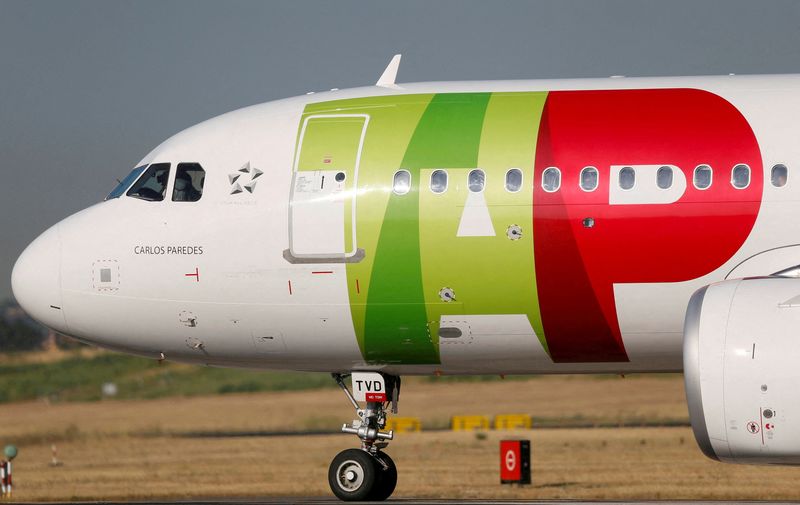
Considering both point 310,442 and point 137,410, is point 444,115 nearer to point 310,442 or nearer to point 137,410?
point 310,442

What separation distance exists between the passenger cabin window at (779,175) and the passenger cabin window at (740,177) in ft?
0.86

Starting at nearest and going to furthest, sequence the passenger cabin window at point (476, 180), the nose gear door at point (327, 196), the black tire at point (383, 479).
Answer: the passenger cabin window at point (476, 180) < the nose gear door at point (327, 196) < the black tire at point (383, 479)

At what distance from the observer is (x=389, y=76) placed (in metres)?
18.6

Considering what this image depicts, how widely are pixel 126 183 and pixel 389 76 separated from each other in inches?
137

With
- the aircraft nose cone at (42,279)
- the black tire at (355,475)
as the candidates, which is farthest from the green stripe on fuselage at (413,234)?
the aircraft nose cone at (42,279)

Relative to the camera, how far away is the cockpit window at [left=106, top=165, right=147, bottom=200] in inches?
725

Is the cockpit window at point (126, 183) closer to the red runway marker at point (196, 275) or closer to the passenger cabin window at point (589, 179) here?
the red runway marker at point (196, 275)

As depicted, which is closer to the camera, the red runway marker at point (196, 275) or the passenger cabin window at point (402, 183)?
the passenger cabin window at point (402, 183)

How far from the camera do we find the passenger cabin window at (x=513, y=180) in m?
16.8

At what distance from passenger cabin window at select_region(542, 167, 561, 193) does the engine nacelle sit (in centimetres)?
231

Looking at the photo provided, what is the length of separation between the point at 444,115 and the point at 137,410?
30193 millimetres

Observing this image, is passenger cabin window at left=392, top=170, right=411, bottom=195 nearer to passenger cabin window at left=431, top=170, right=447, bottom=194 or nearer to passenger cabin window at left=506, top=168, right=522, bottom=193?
passenger cabin window at left=431, top=170, right=447, bottom=194

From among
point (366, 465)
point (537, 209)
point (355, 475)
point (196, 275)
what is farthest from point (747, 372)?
point (196, 275)

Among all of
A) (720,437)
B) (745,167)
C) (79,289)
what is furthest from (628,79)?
(79,289)
